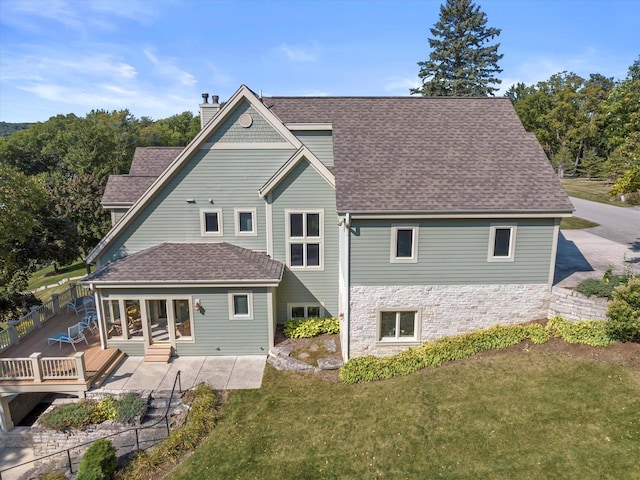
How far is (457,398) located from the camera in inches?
490

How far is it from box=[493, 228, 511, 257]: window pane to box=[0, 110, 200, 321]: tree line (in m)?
19.1

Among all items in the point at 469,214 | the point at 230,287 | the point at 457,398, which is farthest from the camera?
the point at 230,287

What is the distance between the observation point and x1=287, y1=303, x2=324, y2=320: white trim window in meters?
17.7

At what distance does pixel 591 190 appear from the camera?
4597 centimetres

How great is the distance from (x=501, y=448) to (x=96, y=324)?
17.3 m

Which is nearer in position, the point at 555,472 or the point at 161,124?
the point at 555,472

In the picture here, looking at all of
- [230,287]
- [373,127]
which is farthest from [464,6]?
[230,287]

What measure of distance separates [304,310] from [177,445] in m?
7.89

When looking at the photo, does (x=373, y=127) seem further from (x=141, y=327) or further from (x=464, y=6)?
(x=464, y=6)

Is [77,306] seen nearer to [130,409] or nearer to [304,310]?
[130,409]

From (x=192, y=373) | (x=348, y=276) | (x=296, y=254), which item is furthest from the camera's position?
(x=296, y=254)

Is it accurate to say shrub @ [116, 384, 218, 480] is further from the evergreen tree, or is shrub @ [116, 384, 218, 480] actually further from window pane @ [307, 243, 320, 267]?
the evergreen tree

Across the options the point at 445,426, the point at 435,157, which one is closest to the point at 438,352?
the point at 445,426

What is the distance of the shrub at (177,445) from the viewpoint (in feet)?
36.4
